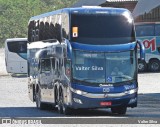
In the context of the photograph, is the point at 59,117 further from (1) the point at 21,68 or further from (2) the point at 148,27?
(1) the point at 21,68

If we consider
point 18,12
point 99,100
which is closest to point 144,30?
point 99,100

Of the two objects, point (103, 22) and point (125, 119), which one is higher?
point (103, 22)

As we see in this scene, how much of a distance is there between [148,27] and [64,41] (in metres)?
34.6

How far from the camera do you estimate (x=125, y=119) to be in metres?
24.1

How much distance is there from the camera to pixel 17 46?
218ft

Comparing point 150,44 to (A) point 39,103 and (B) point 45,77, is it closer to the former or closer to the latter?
(A) point 39,103

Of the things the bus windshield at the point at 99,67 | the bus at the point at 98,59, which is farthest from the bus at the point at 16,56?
the bus windshield at the point at 99,67

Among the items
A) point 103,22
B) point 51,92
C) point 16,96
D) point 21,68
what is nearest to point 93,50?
point 103,22

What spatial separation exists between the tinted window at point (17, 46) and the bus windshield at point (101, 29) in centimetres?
4085

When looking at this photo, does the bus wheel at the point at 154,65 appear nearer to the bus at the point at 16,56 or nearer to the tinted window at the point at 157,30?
the tinted window at the point at 157,30

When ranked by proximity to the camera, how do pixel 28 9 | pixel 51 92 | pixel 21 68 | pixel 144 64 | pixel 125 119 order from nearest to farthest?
pixel 125 119
pixel 51 92
pixel 144 64
pixel 21 68
pixel 28 9

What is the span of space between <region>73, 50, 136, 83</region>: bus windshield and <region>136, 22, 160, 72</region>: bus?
33713 millimetres

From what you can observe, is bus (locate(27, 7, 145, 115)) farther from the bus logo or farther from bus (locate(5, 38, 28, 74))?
bus (locate(5, 38, 28, 74))

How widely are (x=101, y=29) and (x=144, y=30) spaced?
34.5 metres
